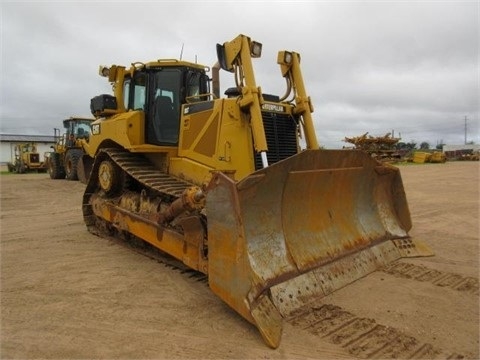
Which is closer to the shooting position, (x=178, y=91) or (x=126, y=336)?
(x=126, y=336)

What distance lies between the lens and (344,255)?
445cm

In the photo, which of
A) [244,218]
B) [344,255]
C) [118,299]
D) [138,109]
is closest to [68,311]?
[118,299]

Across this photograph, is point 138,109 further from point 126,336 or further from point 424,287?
point 424,287

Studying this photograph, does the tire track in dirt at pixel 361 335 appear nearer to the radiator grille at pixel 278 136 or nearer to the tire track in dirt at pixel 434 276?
the tire track in dirt at pixel 434 276

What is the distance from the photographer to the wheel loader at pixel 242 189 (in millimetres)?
3551

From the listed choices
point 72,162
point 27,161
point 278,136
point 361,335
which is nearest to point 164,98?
point 278,136

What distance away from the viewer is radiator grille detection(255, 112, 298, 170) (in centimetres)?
509

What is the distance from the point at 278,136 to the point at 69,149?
Result: 52.5ft

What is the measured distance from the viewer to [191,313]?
3.68 metres

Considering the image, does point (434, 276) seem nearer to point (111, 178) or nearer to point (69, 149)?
point (111, 178)

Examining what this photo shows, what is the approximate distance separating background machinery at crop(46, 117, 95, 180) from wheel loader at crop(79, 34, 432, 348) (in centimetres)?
1207

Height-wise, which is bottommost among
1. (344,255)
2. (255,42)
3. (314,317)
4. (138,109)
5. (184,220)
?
(314,317)

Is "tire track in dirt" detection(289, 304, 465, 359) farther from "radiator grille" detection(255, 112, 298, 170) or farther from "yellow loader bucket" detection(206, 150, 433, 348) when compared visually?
"radiator grille" detection(255, 112, 298, 170)

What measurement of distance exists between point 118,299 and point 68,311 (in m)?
0.48
